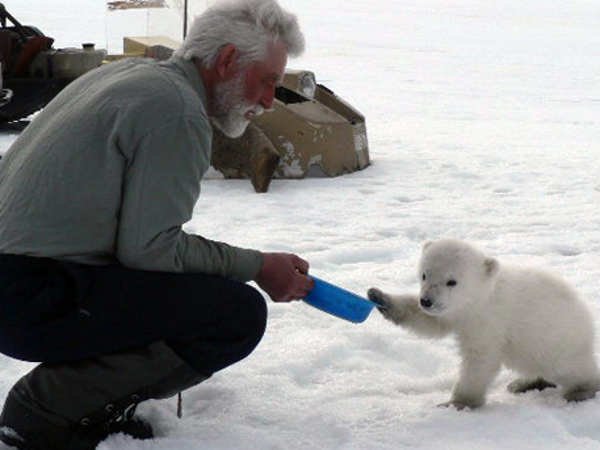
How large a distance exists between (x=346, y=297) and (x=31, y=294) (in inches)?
36.1

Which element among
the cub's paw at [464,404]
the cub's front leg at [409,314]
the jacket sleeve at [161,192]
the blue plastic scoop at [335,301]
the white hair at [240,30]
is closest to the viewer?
the jacket sleeve at [161,192]

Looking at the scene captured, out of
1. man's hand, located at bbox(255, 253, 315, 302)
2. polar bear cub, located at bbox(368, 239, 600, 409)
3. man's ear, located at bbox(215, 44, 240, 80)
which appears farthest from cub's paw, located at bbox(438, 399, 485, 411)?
man's ear, located at bbox(215, 44, 240, 80)

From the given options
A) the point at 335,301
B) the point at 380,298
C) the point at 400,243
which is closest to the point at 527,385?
the point at 380,298

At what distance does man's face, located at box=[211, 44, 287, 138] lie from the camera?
2584 millimetres

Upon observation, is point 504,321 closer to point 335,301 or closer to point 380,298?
point 380,298

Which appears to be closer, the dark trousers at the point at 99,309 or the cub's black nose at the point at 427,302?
the dark trousers at the point at 99,309

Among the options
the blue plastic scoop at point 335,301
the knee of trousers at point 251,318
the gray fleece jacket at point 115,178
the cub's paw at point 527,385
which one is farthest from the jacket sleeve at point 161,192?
the cub's paw at point 527,385

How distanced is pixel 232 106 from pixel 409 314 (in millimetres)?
1063

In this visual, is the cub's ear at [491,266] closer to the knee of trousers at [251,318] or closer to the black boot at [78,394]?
the knee of trousers at [251,318]

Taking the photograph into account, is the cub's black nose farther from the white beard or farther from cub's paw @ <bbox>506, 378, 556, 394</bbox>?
the white beard

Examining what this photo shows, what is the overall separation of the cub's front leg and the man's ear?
105 centimetres

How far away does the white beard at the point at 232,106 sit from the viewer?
2598mm

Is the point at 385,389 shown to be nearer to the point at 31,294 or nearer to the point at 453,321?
the point at 453,321

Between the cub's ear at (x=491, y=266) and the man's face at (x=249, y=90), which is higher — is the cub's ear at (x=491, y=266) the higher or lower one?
the lower one
